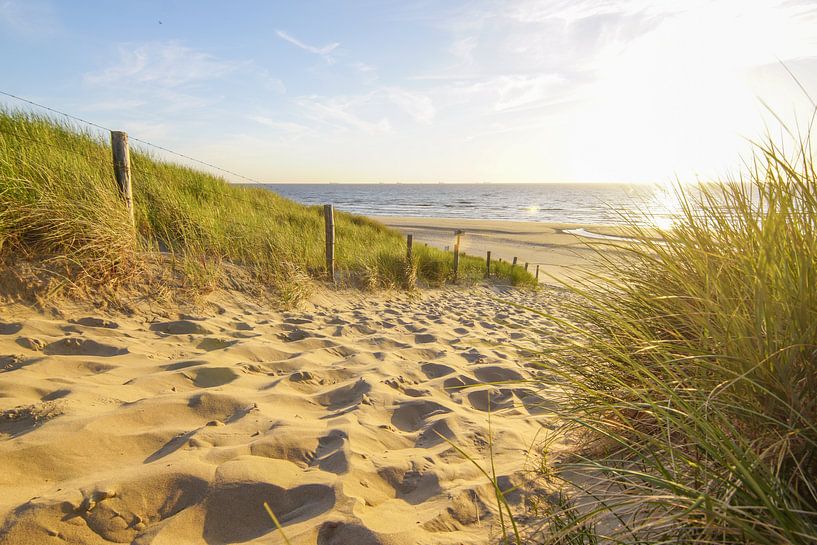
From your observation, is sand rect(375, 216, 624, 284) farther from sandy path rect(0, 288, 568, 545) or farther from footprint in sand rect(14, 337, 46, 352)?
footprint in sand rect(14, 337, 46, 352)

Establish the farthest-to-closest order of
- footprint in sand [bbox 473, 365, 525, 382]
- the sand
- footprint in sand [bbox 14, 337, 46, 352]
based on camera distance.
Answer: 1. the sand
2. footprint in sand [bbox 473, 365, 525, 382]
3. footprint in sand [bbox 14, 337, 46, 352]

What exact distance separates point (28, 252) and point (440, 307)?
4882mm

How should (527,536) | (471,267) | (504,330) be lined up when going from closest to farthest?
(527,536) → (504,330) → (471,267)

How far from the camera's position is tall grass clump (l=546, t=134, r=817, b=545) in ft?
3.35

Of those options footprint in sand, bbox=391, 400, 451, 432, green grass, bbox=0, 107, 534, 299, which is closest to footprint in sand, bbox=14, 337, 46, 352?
green grass, bbox=0, 107, 534, 299

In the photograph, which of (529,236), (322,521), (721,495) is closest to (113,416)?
(322,521)

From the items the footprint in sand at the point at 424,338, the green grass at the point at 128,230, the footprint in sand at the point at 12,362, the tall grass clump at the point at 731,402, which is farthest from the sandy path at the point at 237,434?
the green grass at the point at 128,230

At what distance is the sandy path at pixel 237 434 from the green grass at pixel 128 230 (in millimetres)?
804

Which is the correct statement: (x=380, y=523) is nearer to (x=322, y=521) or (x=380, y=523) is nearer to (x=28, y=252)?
(x=322, y=521)

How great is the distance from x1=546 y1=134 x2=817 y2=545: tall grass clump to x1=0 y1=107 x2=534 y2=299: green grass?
14.0ft

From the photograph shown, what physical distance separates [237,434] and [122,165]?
4008 millimetres

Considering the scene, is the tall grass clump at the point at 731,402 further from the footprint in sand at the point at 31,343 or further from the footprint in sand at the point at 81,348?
the footprint in sand at the point at 31,343

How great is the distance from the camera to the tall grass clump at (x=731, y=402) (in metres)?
1.02

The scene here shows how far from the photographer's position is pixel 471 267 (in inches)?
457
